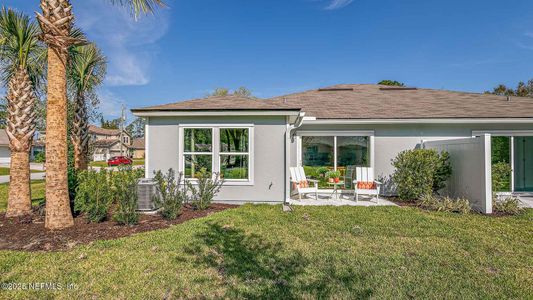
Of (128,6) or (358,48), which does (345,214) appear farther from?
(358,48)

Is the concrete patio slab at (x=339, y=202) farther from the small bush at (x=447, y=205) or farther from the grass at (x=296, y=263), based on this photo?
the grass at (x=296, y=263)

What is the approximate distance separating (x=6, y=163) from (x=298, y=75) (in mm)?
40120

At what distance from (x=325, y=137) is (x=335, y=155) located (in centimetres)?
81

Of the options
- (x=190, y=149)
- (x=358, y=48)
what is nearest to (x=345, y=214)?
(x=190, y=149)

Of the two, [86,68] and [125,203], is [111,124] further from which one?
[125,203]

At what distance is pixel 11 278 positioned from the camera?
10.9 ft

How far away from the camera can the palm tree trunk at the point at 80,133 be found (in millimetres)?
10797

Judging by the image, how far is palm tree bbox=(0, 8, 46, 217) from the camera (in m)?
6.05

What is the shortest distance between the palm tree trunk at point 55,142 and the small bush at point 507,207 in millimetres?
10760

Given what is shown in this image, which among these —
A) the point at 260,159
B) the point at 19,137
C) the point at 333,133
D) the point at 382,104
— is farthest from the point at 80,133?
the point at 382,104

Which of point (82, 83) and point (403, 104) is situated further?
point (403, 104)

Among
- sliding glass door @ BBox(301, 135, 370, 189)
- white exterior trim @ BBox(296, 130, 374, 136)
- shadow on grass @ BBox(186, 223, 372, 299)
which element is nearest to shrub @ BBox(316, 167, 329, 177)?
sliding glass door @ BBox(301, 135, 370, 189)

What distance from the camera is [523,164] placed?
10445mm

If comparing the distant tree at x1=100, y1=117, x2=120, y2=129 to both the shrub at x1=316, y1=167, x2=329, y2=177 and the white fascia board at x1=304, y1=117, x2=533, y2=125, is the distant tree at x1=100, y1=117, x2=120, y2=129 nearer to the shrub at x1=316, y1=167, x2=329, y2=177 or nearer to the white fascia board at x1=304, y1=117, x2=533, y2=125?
the shrub at x1=316, y1=167, x2=329, y2=177
